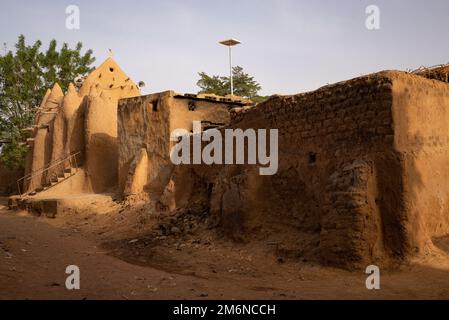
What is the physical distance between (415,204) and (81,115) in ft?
47.9

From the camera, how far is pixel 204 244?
29.0ft

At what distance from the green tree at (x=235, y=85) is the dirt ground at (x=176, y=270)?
57.5 ft

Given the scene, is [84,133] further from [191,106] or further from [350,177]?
[350,177]

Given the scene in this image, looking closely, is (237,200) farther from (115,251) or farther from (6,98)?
(6,98)

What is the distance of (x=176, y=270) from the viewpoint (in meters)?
7.51

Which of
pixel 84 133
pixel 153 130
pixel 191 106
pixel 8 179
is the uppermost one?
pixel 191 106

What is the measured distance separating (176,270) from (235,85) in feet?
72.5

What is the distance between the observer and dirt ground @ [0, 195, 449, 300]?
538 centimetres

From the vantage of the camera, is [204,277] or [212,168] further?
[212,168]

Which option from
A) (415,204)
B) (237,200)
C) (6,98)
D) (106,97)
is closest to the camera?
(415,204)

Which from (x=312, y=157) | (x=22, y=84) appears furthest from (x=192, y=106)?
(x=22, y=84)

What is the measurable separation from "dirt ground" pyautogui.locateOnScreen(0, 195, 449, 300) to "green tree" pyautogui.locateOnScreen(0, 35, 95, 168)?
40.6 ft
